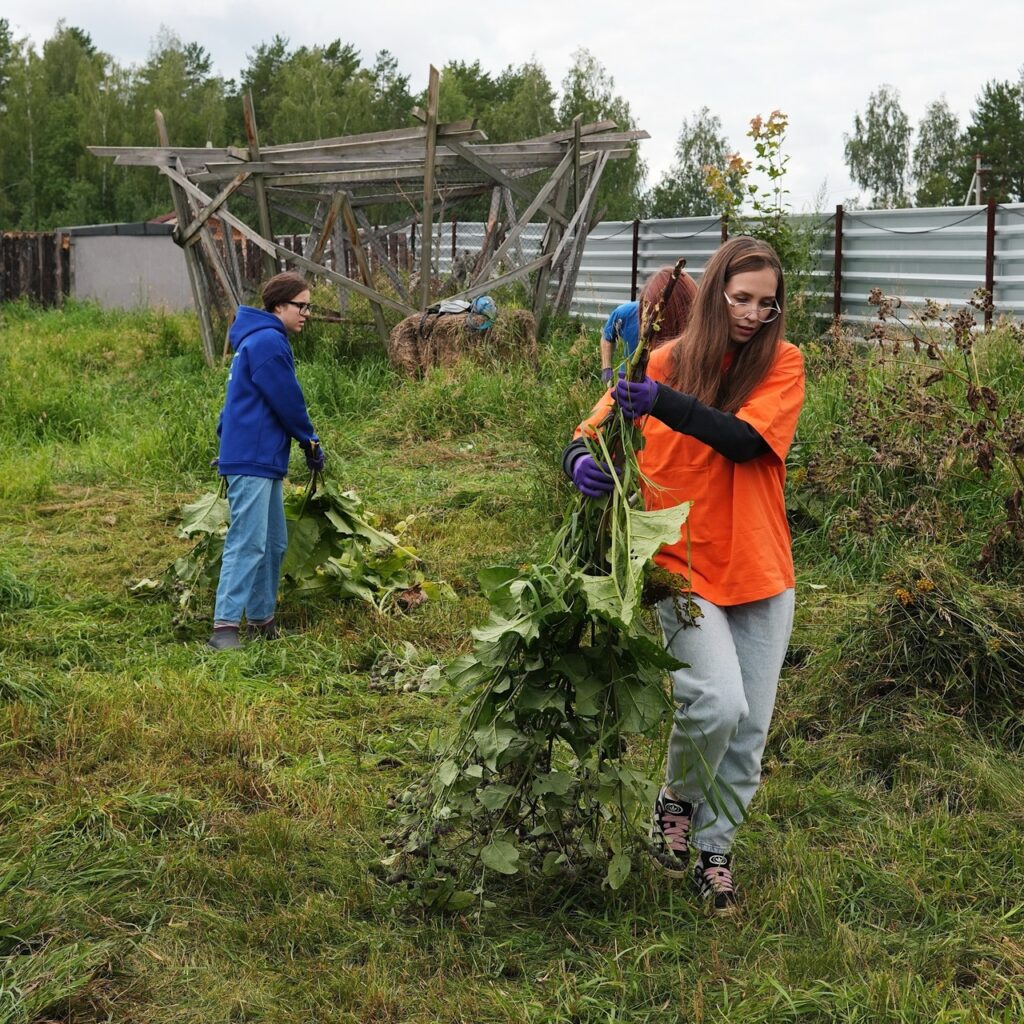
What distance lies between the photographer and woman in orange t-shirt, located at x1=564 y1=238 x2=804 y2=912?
3.20m

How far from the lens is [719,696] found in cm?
316

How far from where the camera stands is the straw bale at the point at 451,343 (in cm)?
1234

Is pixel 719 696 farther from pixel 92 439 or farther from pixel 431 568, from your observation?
pixel 92 439

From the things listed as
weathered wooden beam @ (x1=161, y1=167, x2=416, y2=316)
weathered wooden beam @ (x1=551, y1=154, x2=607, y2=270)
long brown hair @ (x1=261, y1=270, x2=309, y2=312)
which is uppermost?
weathered wooden beam @ (x1=551, y1=154, x2=607, y2=270)

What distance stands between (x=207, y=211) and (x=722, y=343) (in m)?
11.0

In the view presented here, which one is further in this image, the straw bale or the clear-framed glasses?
the straw bale

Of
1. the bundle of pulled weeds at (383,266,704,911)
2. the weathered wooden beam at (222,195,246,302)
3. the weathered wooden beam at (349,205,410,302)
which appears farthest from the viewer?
the weathered wooden beam at (349,205,410,302)

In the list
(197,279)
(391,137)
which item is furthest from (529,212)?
(197,279)

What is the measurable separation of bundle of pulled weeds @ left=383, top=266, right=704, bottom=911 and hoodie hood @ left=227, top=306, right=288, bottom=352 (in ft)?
9.39

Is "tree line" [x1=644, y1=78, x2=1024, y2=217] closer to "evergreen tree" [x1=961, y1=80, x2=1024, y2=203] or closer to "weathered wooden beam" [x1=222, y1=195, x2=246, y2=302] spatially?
"evergreen tree" [x1=961, y1=80, x2=1024, y2=203]

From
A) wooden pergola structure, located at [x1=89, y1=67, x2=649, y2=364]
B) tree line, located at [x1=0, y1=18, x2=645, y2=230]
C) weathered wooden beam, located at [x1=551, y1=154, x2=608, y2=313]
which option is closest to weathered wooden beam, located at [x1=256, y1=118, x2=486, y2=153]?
wooden pergola structure, located at [x1=89, y1=67, x2=649, y2=364]

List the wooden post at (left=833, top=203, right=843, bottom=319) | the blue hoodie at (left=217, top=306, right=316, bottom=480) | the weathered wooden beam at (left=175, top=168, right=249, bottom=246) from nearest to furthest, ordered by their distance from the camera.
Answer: the blue hoodie at (left=217, top=306, right=316, bottom=480) < the weathered wooden beam at (left=175, top=168, right=249, bottom=246) < the wooden post at (left=833, top=203, right=843, bottom=319)

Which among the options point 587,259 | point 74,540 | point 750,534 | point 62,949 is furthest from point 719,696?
point 587,259

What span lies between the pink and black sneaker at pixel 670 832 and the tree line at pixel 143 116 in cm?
4819
